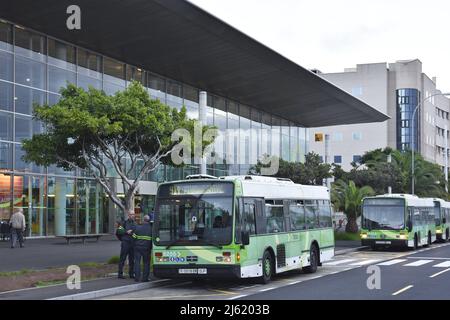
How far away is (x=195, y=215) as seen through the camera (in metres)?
16.8

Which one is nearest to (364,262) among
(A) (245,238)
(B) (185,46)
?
(A) (245,238)

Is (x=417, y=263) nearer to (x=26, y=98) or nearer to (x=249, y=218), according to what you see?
(x=249, y=218)

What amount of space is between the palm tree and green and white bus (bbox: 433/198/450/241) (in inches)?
161

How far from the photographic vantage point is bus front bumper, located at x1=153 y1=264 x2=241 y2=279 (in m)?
16.1

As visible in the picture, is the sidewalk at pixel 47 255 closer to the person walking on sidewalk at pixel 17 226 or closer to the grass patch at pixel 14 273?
the person walking on sidewalk at pixel 17 226

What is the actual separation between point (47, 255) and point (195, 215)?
34.7 ft

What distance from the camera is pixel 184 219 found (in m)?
16.8

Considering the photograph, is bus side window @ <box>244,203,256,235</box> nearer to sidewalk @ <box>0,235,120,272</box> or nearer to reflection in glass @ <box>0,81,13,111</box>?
sidewalk @ <box>0,235,120,272</box>

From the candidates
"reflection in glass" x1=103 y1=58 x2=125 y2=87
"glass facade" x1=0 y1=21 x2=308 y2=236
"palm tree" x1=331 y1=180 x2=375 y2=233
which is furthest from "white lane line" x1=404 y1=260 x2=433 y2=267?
"reflection in glass" x1=103 y1=58 x2=125 y2=87

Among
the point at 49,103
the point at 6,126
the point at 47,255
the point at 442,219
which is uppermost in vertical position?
the point at 49,103

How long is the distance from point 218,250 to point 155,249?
1.65m

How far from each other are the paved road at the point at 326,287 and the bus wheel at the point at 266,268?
0.20 meters
